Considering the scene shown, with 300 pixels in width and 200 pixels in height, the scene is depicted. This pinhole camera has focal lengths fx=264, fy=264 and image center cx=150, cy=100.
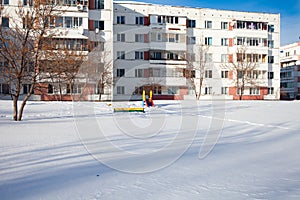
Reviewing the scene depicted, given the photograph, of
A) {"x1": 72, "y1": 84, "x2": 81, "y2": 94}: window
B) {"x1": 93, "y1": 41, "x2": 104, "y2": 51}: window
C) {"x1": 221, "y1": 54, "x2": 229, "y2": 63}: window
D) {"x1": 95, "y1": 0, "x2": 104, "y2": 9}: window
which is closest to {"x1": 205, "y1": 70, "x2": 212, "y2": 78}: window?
{"x1": 221, "y1": 54, "x2": 229, "y2": 63}: window

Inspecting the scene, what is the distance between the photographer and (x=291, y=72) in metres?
69.8

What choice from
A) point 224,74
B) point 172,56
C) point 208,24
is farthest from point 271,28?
point 172,56

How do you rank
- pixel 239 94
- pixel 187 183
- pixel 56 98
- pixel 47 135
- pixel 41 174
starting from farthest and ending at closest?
pixel 239 94 → pixel 56 98 → pixel 47 135 → pixel 41 174 → pixel 187 183

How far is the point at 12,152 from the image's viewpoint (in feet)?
20.2

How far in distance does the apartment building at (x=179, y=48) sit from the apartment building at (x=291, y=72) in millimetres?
23541

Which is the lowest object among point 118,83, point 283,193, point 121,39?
point 283,193

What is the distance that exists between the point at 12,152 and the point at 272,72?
50498 millimetres

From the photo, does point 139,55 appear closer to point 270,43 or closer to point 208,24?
point 208,24

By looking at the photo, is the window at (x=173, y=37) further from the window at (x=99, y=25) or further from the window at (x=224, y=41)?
the window at (x=99, y=25)

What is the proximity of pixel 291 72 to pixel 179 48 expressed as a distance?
41.7 m

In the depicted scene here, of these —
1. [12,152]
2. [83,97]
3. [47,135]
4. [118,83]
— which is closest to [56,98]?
[83,97]

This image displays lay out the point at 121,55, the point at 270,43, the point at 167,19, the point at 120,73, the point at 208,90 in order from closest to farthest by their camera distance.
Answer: the point at 120,73, the point at 121,55, the point at 167,19, the point at 208,90, the point at 270,43

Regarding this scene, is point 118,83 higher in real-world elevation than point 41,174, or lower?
higher

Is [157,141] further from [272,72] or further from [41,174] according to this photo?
[272,72]
